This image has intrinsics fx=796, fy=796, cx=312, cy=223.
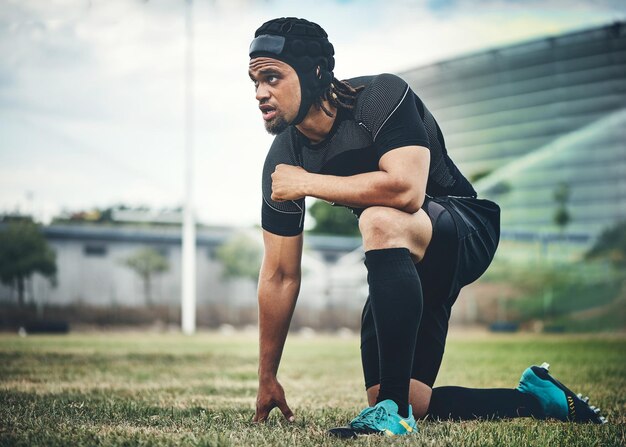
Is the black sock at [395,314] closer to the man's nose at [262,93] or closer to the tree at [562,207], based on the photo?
the man's nose at [262,93]

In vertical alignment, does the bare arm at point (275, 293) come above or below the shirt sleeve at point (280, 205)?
below

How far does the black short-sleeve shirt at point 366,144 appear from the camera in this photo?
10.6ft

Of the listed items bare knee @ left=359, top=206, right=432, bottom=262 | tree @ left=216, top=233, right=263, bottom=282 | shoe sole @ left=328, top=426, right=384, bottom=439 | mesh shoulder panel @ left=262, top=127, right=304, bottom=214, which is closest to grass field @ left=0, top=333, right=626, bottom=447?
shoe sole @ left=328, top=426, right=384, bottom=439

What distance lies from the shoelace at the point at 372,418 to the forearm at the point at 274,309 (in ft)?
2.63

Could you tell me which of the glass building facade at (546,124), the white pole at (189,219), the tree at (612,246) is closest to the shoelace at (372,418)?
the white pole at (189,219)

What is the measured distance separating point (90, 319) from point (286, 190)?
2607cm

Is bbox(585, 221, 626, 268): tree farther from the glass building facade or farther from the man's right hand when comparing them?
the man's right hand

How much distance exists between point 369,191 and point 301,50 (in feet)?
2.18

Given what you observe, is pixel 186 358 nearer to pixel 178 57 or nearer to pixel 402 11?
pixel 178 57

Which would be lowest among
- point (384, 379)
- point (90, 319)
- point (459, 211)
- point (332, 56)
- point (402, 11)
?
point (90, 319)

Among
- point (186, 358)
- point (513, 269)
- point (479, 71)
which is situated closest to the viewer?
point (186, 358)

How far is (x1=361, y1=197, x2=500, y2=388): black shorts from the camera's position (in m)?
3.33

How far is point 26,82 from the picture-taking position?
90.5 ft

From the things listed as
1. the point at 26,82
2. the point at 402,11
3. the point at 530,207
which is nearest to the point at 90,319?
the point at 26,82
